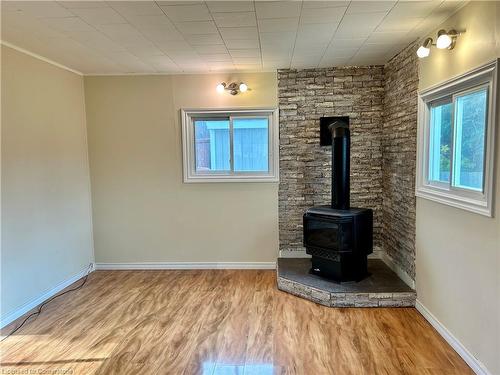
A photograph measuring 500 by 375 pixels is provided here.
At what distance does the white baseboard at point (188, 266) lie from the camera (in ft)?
13.6

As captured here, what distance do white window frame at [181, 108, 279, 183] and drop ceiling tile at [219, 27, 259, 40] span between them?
124cm

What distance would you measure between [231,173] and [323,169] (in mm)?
1172

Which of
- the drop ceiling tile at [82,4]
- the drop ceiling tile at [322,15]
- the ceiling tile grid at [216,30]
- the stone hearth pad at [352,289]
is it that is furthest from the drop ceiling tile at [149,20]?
the stone hearth pad at [352,289]

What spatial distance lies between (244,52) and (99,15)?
140 cm

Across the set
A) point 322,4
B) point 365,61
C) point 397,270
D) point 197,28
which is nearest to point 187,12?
point 197,28

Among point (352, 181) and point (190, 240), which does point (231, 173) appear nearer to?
point (190, 240)

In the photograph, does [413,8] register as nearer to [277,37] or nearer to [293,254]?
[277,37]

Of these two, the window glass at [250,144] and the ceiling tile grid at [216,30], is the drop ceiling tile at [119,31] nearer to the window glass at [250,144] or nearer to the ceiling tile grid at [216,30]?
the ceiling tile grid at [216,30]

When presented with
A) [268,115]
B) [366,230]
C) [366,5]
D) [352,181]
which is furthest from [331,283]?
[366,5]

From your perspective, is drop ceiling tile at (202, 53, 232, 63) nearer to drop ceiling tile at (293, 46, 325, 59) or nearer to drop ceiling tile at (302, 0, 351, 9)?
drop ceiling tile at (293, 46, 325, 59)

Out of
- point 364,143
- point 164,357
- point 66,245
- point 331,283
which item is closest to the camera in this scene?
point 164,357

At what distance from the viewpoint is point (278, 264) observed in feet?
12.6

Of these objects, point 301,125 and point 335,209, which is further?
point 301,125

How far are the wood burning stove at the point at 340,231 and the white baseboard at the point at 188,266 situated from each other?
0.87 metres
